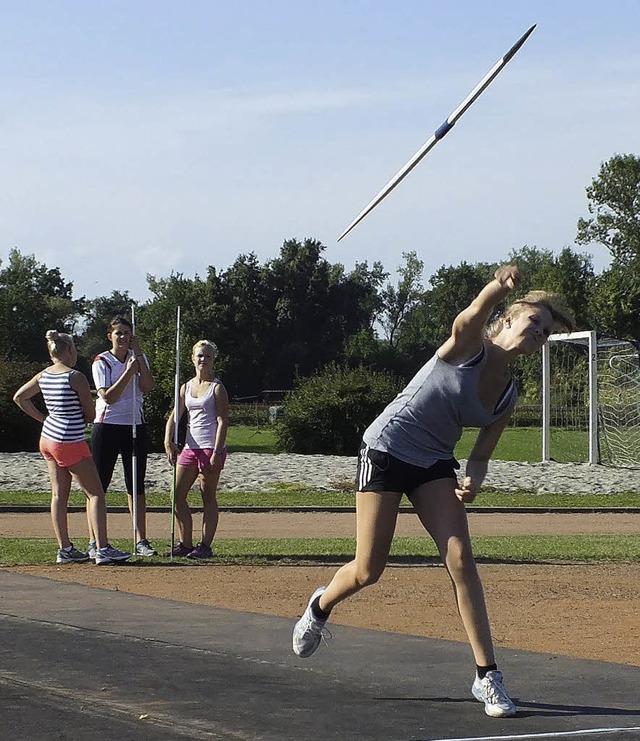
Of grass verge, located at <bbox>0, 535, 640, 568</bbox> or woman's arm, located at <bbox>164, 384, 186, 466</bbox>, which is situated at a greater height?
woman's arm, located at <bbox>164, 384, 186, 466</bbox>

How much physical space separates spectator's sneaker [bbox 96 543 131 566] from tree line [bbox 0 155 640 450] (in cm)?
5097

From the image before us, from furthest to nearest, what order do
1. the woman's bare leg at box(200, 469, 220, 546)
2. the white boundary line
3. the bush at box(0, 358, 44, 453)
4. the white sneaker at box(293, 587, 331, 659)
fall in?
1. the bush at box(0, 358, 44, 453)
2. the woman's bare leg at box(200, 469, 220, 546)
3. the white sneaker at box(293, 587, 331, 659)
4. the white boundary line

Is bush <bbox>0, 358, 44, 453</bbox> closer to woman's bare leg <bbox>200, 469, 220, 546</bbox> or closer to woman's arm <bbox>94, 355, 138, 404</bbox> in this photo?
woman's bare leg <bbox>200, 469, 220, 546</bbox>

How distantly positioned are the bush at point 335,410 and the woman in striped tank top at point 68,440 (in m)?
22.8

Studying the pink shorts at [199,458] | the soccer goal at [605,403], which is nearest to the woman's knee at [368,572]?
the pink shorts at [199,458]

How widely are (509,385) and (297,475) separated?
2049 cm

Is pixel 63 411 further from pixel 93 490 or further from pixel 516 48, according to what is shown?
pixel 516 48

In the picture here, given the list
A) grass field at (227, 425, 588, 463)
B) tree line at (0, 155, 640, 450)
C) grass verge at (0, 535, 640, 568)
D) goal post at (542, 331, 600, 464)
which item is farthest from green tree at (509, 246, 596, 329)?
grass verge at (0, 535, 640, 568)

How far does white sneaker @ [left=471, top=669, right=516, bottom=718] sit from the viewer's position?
5777 millimetres

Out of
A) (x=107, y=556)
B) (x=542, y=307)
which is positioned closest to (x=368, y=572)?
(x=542, y=307)

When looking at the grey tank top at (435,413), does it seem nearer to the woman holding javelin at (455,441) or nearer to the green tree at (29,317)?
the woman holding javelin at (455,441)

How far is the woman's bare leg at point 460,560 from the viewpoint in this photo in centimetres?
591

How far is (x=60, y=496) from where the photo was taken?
11641mm

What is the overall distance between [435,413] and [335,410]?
28637mm
